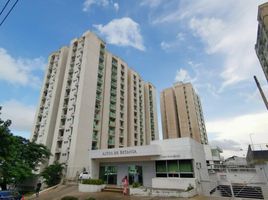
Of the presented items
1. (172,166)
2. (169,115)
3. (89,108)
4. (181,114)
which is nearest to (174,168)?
(172,166)

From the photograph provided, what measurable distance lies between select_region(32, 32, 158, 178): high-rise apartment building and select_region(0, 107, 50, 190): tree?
236 inches

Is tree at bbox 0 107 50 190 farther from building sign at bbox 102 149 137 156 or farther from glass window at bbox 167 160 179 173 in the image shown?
glass window at bbox 167 160 179 173

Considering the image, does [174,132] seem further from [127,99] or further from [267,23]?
[267,23]

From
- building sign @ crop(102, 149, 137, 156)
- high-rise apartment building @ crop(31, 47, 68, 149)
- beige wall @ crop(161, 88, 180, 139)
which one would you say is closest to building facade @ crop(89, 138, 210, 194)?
building sign @ crop(102, 149, 137, 156)

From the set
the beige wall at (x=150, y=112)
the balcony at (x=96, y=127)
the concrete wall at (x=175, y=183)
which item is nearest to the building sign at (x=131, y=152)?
the concrete wall at (x=175, y=183)

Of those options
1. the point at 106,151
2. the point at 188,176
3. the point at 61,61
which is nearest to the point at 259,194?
the point at 188,176

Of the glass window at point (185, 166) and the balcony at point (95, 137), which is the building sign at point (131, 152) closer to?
the glass window at point (185, 166)

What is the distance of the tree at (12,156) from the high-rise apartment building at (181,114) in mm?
54487

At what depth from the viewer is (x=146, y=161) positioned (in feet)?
77.6

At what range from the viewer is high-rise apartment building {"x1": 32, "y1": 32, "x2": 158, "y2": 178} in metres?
36.6

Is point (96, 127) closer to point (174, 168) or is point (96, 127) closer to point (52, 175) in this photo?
point (52, 175)

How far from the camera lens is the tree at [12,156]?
873 inches

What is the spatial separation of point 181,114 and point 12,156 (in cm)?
6283

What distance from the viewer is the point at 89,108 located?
131 ft
